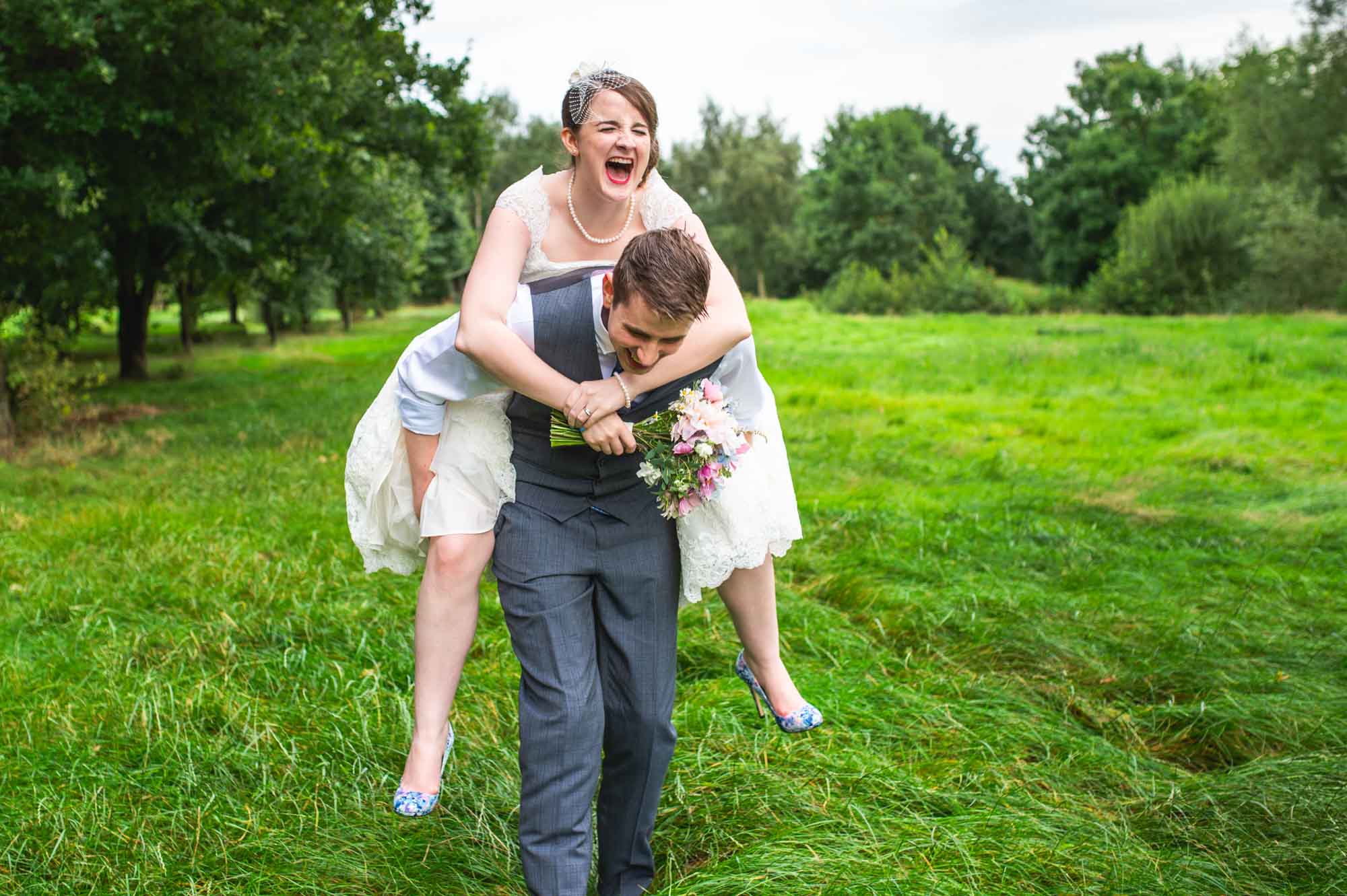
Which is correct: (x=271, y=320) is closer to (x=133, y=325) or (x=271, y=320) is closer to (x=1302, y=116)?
(x=133, y=325)

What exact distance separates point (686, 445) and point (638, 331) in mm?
346

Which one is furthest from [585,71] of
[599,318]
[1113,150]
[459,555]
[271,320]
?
[1113,150]

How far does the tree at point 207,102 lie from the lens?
11062 millimetres

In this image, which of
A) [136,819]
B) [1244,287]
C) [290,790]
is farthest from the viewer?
[1244,287]

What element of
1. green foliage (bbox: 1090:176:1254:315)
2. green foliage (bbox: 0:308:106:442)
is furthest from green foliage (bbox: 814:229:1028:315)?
green foliage (bbox: 0:308:106:442)

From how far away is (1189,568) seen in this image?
7.37 meters

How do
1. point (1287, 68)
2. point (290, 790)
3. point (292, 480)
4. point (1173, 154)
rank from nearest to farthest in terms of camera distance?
point (290, 790) < point (292, 480) < point (1287, 68) < point (1173, 154)

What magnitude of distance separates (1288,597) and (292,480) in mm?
7713

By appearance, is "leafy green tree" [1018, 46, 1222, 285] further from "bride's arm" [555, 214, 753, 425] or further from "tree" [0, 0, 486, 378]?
"bride's arm" [555, 214, 753, 425]

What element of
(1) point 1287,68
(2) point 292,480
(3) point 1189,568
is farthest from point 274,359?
(1) point 1287,68

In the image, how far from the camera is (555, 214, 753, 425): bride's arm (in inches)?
121

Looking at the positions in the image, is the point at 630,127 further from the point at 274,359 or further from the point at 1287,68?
the point at 1287,68

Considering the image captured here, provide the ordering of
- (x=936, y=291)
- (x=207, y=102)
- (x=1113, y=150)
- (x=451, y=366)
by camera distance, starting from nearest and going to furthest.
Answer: (x=451, y=366) < (x=207, y=102) < (x=936, y=291) < (x=1113, y=150)

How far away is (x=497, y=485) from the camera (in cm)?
338
